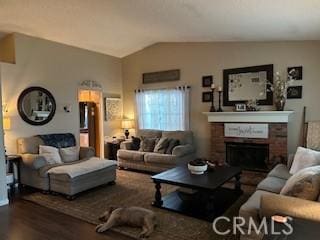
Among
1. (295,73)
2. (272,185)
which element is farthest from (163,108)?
(272,185)

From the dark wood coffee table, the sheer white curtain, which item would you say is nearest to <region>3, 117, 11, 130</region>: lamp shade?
the dark wood coffee table

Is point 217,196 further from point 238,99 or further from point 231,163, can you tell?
point 238,99

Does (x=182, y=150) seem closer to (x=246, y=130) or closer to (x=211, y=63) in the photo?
(x=246, y=130)

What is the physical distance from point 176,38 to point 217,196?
11.4ft

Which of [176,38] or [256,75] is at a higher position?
[176,38]

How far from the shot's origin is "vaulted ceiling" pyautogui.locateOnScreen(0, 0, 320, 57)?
3.10 m

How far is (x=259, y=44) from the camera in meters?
5.16

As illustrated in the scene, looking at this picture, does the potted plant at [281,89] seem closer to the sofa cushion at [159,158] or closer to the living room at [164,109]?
the living room at [164,109]

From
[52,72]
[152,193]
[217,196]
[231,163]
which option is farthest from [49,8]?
[231,163]

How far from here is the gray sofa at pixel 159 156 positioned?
521cm

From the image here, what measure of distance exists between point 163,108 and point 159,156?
63.7 inches

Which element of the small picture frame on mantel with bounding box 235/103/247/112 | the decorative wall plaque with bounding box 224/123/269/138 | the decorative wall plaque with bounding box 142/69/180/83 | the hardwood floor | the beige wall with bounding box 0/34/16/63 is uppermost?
the beige wall with bounding box 0/34/16/63

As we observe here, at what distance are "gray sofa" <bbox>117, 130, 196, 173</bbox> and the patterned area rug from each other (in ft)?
1.33
